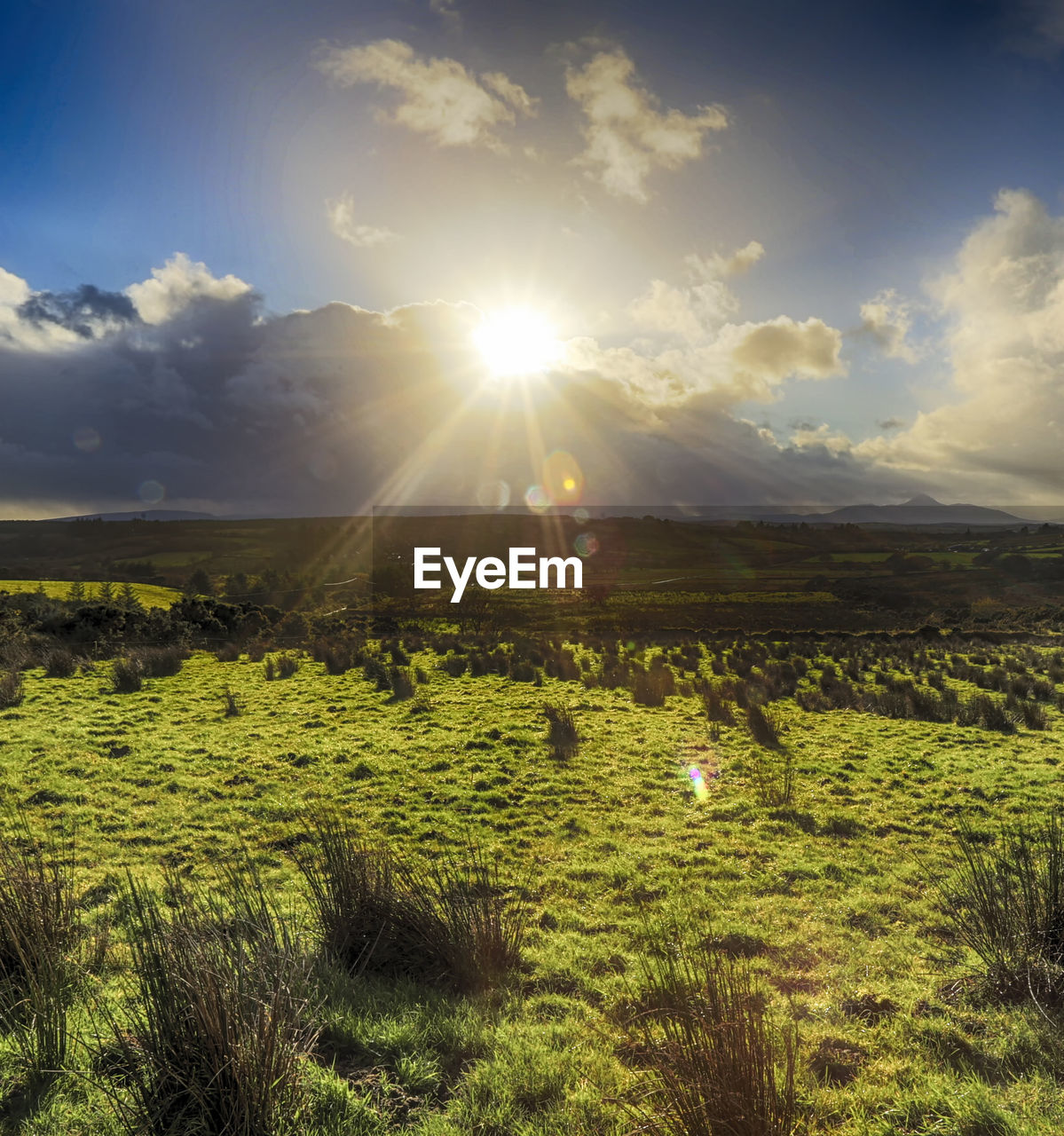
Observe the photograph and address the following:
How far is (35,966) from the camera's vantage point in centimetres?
460

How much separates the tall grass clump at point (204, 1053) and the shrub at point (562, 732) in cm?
1113

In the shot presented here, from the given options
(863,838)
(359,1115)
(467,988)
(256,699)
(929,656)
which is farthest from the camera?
(929,656)

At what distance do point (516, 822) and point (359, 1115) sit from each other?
7.05 metres

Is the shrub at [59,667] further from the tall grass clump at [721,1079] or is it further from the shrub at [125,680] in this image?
the tall grass clump at [721,1079]

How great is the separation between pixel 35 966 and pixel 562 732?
12.4m

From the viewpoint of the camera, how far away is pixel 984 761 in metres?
14.3

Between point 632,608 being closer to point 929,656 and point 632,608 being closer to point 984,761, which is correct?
point 929,656

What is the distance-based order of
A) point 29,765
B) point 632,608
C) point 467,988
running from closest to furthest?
point 467,988 → point 29,765 → point 632,608

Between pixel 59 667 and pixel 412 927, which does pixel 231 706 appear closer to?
pixel 59 667

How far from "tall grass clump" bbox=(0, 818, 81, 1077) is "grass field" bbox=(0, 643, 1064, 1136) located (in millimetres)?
122

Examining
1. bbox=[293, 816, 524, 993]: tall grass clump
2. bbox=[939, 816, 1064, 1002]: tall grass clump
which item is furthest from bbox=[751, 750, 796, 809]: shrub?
bbox=[293, 816, 524, 993]: tall grass clump

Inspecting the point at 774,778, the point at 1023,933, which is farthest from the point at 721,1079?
the point at 774,778

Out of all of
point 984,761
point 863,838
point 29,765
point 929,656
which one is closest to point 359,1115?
point 863,838

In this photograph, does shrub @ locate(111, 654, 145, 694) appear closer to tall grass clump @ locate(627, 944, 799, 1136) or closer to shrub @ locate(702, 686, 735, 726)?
shrub @ locate(702, 686, 735, 726)
